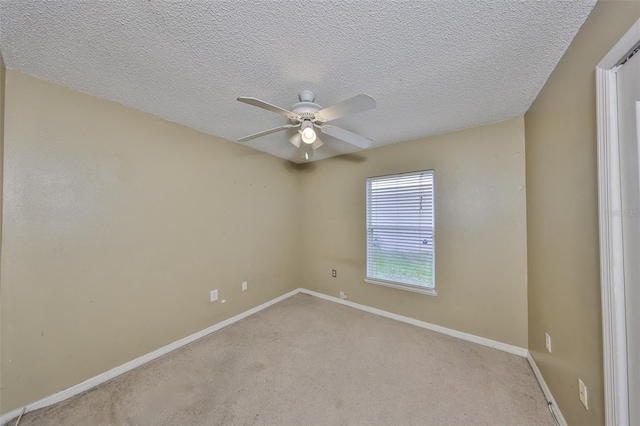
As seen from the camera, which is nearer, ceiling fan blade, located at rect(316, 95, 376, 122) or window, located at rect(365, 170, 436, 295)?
ceiling fan blade, located at rect(316, 95, 376, 122)

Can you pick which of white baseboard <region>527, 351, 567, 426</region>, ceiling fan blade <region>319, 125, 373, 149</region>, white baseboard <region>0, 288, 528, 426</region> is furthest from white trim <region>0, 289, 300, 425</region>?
white baseboard <region>527, 351, 567, 426</region>

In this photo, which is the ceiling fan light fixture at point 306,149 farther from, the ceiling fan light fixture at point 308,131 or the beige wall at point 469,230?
the beige wall at point 469,230

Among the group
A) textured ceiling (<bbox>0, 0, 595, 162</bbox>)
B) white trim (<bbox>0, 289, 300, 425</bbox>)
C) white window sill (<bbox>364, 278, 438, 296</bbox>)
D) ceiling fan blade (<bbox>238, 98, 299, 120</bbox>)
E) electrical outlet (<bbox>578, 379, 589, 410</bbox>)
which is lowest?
white trim (<bbox>0, 289, 300, 425</bbox>)

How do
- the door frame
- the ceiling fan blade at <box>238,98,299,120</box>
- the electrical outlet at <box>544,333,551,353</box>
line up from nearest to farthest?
the door frame
the ceiling fan blade at <box>238,98,299,120</box>
the electrical outlet at <box>544,333,551,353</box>

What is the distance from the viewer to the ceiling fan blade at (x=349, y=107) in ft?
4.15

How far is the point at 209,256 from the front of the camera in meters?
2.49

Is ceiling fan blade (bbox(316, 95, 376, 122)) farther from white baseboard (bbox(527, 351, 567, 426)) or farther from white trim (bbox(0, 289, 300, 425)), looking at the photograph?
white trim (bbox(0, 289, 300, 425))

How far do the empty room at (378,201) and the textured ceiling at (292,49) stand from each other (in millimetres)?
13

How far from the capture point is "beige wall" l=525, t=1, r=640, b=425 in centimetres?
103

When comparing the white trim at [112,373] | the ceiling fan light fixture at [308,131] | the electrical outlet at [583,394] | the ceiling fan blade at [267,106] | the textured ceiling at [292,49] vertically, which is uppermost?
the textured ceiling at [292,49]

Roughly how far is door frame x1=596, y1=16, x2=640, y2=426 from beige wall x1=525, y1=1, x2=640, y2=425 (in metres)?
0.09

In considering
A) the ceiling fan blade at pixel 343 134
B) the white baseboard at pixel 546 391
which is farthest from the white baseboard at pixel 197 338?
the ceiling fan blade at pixel 343 134

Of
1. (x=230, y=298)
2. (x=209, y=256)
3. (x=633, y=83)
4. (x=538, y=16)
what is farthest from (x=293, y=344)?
(x=538, y=16)

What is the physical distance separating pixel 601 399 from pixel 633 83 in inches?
54.0
